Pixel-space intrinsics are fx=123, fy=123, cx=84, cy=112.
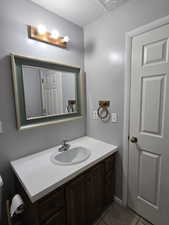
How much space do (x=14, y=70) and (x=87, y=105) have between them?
3.47 ft

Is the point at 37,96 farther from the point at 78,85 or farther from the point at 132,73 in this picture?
the point at 132,73

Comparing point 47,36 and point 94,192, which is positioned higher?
point 47,36

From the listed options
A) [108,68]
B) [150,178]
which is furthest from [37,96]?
[150,178]

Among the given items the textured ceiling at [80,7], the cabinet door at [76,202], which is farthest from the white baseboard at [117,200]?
the textured ceiling at [80,7]

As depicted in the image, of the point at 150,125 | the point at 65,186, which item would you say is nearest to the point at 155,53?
the point at 150,125

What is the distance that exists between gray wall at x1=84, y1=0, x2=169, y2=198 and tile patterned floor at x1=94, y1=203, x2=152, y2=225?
0.58ft

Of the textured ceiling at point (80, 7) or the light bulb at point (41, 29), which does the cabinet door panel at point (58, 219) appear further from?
the textured ceiling at point (80, 7)

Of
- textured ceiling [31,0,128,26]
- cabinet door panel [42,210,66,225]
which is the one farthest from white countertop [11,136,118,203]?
textured ceiling [31,0,128,26]

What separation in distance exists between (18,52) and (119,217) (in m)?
2.16

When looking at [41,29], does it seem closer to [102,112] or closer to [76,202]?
[102,112]

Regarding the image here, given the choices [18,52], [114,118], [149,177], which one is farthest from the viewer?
[114,118]

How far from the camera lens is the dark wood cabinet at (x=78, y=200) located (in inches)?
36.1

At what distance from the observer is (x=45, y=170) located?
109 cm

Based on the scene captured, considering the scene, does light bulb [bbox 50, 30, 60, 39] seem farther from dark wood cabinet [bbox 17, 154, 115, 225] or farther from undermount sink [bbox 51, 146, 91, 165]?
dark wood cabinet [bbox 17, 154, 115, 225]
